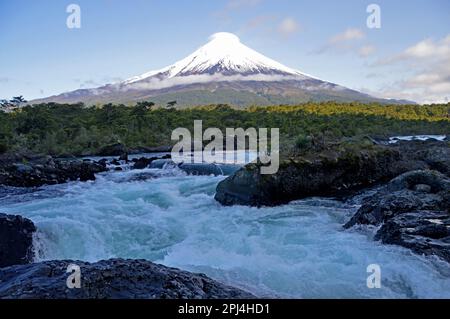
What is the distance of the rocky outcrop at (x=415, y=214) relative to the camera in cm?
641

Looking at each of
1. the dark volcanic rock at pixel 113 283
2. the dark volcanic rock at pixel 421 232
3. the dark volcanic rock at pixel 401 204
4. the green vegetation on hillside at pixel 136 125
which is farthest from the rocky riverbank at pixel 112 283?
the green vegetation on hillside at pixel 136 125

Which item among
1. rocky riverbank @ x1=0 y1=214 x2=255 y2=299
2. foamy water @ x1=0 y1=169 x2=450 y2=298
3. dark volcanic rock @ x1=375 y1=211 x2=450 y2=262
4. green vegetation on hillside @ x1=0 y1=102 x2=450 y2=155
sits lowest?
foamy water @ x1=0 y1=169 x2=450 y2=298

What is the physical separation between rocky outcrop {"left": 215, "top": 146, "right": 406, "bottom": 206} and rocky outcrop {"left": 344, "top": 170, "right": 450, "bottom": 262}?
2094 millimetres

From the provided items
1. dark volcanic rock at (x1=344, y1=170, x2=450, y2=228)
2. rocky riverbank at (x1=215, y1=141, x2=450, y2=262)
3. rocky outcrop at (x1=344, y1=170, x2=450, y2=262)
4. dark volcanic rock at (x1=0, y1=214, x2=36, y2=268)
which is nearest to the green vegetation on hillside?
rocky riverbank at (x1=215, y1=141, x2=450, y2=262)

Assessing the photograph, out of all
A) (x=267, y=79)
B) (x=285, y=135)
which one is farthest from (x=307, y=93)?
(x=285, y=135)

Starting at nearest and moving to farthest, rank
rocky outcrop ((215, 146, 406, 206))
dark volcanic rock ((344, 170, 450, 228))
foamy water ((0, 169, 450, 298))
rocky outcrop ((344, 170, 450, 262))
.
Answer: foamy water ((0, 169, 450, 298)) → rocky outcrop ((344, 170, 450, 262)) → dark volcanic rock ((344, 170, 450, 228)) → rocky outcrop ((215, 146, 406, 206))

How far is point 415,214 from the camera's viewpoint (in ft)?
24.8

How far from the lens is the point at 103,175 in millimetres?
20062

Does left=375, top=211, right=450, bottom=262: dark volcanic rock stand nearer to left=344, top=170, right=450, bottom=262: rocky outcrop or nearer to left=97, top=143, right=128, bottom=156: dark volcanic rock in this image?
left=344, top=170, right=450, bottom=262: rocky outcrop

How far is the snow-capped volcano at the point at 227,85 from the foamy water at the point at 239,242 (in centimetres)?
13625

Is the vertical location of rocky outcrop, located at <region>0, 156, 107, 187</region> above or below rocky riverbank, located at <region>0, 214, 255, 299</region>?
below

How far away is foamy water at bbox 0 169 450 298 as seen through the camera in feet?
18.1
